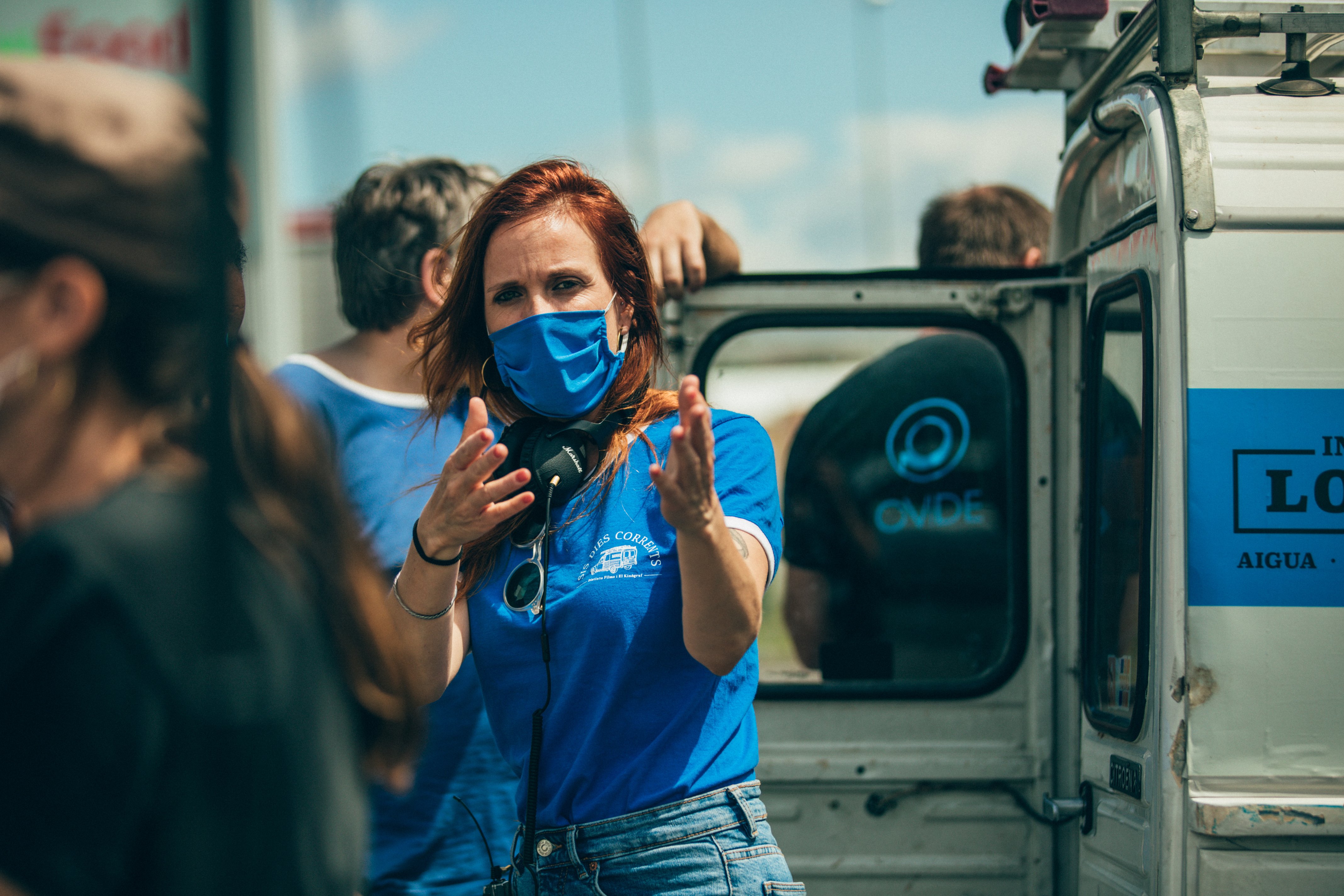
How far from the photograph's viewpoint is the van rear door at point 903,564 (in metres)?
3.14

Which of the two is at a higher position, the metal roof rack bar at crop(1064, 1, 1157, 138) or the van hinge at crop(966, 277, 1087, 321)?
the metal roof rack bar at crop(1064, 1, 1157, 138)

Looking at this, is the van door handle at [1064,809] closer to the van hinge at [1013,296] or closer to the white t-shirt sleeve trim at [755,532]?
the van hinge at [1013,296]

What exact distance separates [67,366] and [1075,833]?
2.96 meters

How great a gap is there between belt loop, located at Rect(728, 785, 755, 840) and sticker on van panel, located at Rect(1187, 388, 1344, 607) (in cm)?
111

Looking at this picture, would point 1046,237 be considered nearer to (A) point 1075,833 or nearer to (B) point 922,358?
(B) point 922,358

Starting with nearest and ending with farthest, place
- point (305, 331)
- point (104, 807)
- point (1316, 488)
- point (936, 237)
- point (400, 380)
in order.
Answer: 1. point (104, 807)
2. point (305, 331)
3. point (1316, 488)
4. point (400, 380)
5. point (936, 237)

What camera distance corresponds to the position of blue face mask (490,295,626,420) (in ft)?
6.07

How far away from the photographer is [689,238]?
3.02 meters

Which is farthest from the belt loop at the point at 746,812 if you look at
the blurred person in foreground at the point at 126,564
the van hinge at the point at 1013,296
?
the van hinge at the point at 1013,296

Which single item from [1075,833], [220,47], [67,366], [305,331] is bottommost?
[1075,833]

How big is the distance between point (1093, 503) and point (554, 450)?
1.73 m

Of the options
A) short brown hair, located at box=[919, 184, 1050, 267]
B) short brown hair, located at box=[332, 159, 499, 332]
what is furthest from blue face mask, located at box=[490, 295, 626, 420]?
short brown hair, located at box=[919, 184, 1050, 267]

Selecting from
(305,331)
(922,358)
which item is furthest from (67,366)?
(922,358)

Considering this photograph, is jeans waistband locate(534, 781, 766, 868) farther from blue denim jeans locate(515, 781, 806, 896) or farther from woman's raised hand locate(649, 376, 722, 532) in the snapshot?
woman's raised hand locate(649, 376, 722, 532)
